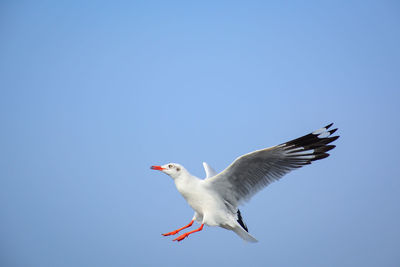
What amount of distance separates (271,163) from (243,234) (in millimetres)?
851

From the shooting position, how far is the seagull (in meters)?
3.99

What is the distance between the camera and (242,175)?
4141 mm

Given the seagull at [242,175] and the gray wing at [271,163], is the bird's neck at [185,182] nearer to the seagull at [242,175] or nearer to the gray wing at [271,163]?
the seagull at [242,175]

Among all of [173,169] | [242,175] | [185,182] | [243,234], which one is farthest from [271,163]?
[173,169]

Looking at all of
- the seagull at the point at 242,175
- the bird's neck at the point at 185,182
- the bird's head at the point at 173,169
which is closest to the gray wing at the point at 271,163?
the seagull at the point at 242,175

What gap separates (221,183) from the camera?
4.14 metres

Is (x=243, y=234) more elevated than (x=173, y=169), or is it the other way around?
(x=173, y=169)

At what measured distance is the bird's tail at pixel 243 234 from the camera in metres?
4.08

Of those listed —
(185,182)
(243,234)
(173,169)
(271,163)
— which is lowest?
(243,234)

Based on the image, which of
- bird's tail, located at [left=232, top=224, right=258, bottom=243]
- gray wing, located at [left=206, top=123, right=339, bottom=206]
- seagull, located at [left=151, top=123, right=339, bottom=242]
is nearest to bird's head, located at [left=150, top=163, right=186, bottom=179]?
seagull, located at [left=151, top=123, right=339, bottom=242]

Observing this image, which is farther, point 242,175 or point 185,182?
point 242,175

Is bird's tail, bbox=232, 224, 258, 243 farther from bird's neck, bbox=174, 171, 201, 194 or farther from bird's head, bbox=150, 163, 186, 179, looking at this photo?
bird's head, bbox=150, 163, 186, 179

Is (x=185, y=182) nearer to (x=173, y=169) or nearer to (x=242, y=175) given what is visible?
(x=173, y=169)

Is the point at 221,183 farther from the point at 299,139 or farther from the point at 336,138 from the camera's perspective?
the point at 336,138
